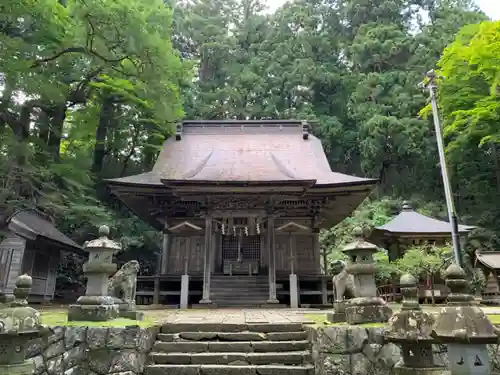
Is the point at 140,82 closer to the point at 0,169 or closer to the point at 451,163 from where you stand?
the point at 0,169

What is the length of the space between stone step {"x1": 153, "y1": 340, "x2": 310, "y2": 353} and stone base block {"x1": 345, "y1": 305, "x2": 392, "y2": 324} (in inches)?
35.4

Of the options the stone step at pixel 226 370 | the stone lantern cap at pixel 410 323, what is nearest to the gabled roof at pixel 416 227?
the stone step at pixel 226 370

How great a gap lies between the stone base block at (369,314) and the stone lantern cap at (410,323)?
3.68 feet

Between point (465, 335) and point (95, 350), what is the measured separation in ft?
14.2

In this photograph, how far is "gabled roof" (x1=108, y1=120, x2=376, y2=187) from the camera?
12.5m

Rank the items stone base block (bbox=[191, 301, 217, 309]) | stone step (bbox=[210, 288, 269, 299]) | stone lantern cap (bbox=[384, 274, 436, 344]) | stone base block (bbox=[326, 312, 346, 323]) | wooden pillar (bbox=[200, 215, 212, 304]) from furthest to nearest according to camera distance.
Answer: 1. stone step (bbox=[210, 288, 269, 299])
2. wooden pillar (bbox=[200, 215, 212, 304])
3. stone base block (bbox=[191, 301, 217, 309])
4. stone base block (bbox=[326, 312, 346, 323])
5. stone lantern cap (bbox=[384, 274, 436, 344])

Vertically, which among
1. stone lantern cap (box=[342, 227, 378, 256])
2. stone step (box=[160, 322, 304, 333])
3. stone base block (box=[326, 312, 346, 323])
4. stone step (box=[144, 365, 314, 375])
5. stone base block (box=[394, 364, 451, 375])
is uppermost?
stone lantern cap (box=[342, 227, 378, 256])

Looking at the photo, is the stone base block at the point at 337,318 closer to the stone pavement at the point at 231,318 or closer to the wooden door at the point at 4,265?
the stone pavement at the point at 231,318

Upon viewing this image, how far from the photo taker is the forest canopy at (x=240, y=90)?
11625 mm

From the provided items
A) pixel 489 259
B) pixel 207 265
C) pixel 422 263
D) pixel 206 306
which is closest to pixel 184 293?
pixel 206 306

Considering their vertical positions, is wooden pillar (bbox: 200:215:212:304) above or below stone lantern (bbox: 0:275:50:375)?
above

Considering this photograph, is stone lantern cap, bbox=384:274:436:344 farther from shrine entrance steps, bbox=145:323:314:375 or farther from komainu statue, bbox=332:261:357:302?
komainu statue, bbox=332:261:357:302

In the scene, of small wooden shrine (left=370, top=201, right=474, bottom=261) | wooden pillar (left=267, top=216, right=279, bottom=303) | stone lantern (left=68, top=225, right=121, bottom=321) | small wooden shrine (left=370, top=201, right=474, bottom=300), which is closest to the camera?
stone lantern (left=68, top=225, right=121, bottom=321)

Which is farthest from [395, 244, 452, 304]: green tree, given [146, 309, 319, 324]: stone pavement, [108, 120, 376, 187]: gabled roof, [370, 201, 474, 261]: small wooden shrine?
[146, 309, 319, 324]: stone pavement
